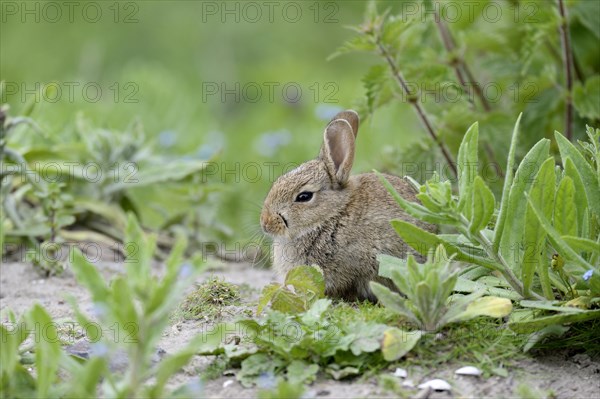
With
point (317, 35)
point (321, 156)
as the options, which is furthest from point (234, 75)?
point (321, 156)

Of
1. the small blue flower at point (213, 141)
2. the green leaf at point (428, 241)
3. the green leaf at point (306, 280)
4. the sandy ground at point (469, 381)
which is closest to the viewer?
the sandy ground at point (469, 381)

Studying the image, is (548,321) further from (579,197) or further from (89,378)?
(89,378)

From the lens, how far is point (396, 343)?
3.46 meters

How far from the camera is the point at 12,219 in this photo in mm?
5590

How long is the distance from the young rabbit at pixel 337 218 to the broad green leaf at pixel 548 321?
103 cm

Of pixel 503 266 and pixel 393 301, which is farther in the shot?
pixel 503 266

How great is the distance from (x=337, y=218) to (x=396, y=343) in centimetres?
144

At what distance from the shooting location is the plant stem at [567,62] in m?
5.38

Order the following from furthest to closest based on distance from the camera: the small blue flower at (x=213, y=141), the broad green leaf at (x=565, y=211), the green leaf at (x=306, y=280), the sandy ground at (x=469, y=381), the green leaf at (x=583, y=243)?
the small blue flower at (x=213, y=141), the green leaf at (x=306, y=280), the broad green leaf at (x=565, y=211), the green leaf at (x=583, y=243), the sandy ground at (x=469, y=381)

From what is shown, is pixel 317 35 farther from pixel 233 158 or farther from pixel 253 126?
pixel 233 158

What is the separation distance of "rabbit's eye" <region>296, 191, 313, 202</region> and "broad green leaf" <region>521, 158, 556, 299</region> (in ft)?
4.85

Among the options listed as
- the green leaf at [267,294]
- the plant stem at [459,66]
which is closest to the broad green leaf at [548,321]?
the green leaf at [267,294]

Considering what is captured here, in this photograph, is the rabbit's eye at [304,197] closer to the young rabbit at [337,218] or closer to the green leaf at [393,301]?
the young rabbit at [337,218]

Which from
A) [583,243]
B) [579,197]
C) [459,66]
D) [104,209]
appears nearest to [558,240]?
[583,243]
